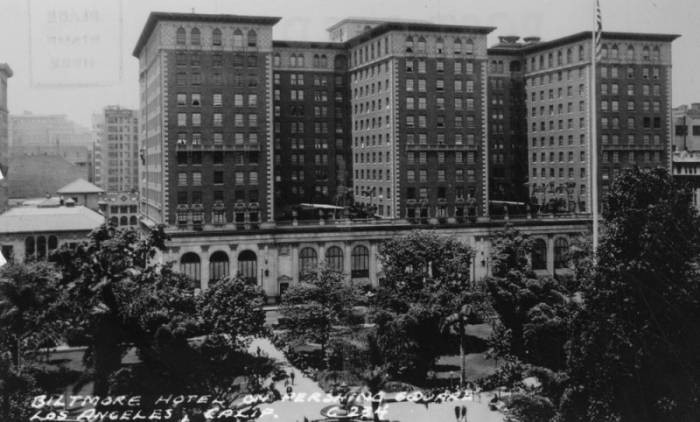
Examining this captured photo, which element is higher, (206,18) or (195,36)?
(206,18)

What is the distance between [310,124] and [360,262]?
131ft

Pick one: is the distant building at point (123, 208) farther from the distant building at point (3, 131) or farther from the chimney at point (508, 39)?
the chimney at point (508, 39)

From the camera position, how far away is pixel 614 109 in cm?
12419

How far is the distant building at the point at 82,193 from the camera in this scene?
15925 cm

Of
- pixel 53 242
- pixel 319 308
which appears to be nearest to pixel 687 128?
pixel 319 308

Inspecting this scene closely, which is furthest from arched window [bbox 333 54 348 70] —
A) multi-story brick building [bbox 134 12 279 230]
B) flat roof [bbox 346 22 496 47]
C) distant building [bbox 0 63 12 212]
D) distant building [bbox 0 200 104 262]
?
distant building [bbox 0 63 12 212]

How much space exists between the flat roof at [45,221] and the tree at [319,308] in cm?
4074

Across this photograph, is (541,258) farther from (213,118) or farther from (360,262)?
(213,118)

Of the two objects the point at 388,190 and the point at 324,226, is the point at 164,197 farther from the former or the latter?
the point at 388,190

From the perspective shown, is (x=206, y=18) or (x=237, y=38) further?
(x=237, y=38)

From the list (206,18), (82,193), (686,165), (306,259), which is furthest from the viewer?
(82,193)

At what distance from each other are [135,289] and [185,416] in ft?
27.2

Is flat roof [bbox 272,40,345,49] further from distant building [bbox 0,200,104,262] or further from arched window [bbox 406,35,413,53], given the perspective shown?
distant building [bbox 0,200,104,262]

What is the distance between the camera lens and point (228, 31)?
337 ft
